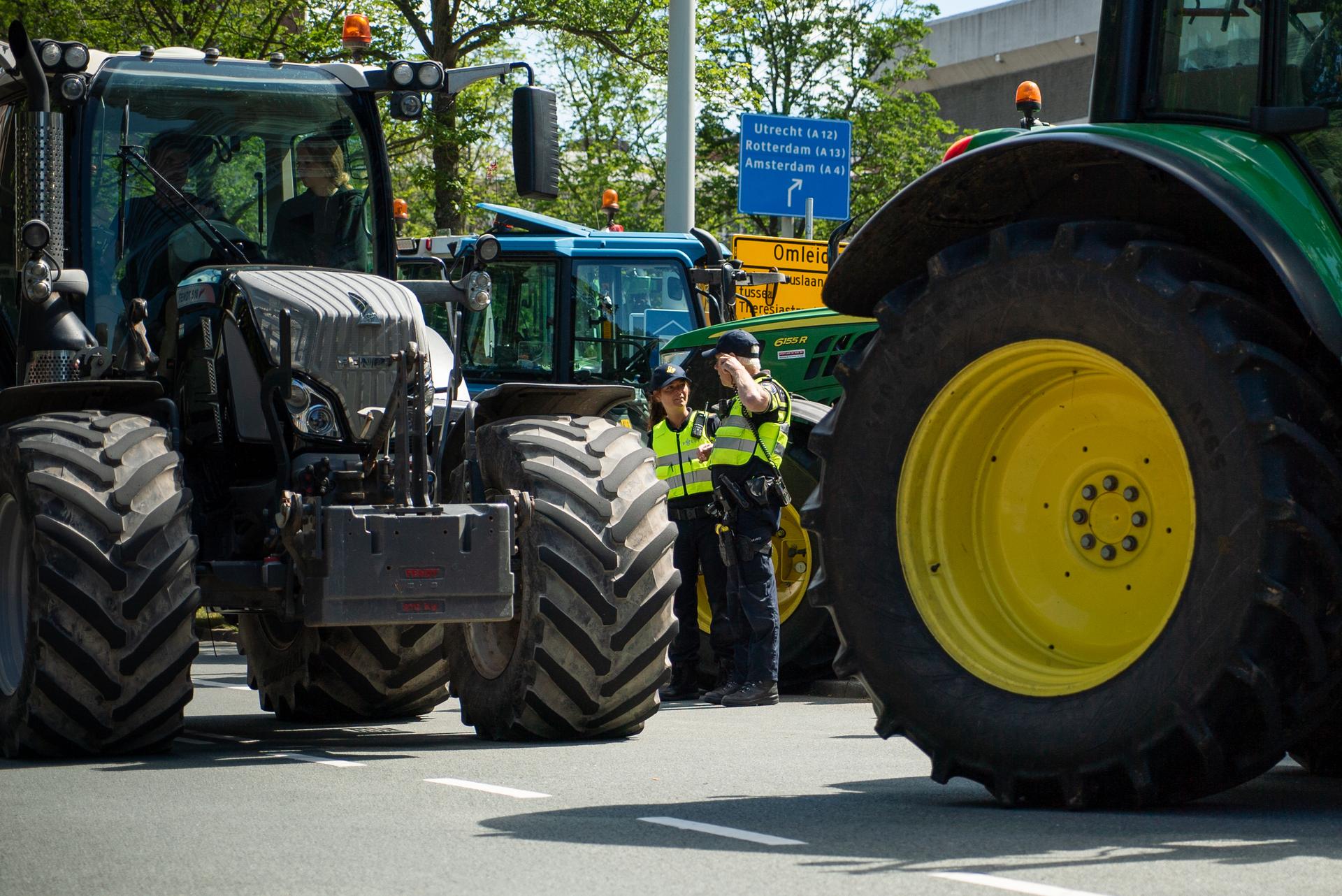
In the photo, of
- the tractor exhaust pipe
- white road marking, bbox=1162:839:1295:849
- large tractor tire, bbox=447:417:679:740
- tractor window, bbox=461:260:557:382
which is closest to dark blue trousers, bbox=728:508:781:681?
large tractor tire, bbox=447:417:679:740

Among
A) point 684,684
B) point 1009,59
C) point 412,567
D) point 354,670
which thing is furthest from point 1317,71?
point 1009,59

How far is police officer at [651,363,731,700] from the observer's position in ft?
36.9

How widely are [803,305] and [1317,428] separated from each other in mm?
14397

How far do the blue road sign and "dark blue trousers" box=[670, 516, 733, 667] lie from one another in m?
8.45

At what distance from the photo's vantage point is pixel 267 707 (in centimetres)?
973

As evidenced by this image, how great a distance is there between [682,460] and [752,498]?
0.86 metres

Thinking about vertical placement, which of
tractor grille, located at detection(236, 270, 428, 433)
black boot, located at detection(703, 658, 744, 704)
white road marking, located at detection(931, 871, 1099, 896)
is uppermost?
tractor grille, located at detection(236, 270, 428, 433)

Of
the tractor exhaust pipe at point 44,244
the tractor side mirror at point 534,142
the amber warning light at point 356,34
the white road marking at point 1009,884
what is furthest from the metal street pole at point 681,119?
the white road marking at point 1009,884

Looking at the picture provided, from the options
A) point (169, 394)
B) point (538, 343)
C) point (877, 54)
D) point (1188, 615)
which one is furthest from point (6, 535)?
point (877, 54)

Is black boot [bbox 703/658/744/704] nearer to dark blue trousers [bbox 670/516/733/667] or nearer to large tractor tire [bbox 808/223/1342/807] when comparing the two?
dark blue trousers [bbox 670/516/733/667]

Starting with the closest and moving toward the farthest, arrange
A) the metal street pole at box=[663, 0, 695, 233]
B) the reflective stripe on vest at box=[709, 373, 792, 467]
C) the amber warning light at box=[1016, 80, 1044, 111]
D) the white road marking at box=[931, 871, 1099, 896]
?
the white road marking at box=[931, 871, 1099, 896]
the amber warning light at box=[1016, 80, 1044, 111]
the reflective stripe on vest at box=[709, 373, 792, 467]
the metal street pole at box=[663, 0, 695, 233]

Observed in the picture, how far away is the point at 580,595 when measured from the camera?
7.51 metres

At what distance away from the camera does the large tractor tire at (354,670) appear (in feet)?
29.3

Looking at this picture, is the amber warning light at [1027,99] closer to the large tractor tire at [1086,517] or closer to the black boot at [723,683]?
the large tractor tire at [1086,517]
